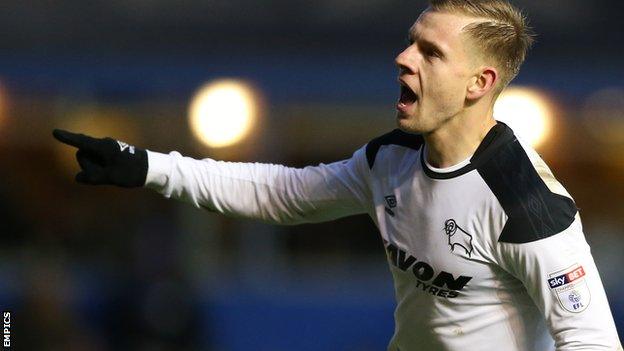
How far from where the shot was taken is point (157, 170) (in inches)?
125

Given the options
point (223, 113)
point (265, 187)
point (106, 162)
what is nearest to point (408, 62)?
point (265, 187)

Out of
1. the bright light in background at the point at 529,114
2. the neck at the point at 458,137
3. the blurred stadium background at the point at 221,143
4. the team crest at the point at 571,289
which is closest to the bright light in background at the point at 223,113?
the blurred stadium background at the point at 221,143

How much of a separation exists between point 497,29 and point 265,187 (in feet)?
2.69

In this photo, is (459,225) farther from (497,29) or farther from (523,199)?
(497,29)

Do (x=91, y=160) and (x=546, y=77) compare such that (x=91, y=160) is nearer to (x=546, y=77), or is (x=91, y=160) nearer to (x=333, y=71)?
(x=333, y=71)

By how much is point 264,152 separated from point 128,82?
933mm

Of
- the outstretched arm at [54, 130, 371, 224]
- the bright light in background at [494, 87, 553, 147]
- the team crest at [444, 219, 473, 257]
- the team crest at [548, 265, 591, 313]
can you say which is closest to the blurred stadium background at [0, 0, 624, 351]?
the bright light in background at [494, 87, 553, 147]

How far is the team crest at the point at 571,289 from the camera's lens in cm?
275

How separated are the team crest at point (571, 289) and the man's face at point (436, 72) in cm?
52

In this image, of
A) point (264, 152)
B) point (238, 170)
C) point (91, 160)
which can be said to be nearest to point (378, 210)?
point (238, 170)

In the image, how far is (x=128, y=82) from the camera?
22.9 feet

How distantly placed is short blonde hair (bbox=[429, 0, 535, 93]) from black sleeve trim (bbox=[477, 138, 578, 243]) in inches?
8.5

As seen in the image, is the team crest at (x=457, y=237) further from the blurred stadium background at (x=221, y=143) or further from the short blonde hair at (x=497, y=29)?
the blurred stadium background at (x=221, y=143)

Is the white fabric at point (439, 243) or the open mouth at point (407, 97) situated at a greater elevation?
the open mouth at point (407, 97)
